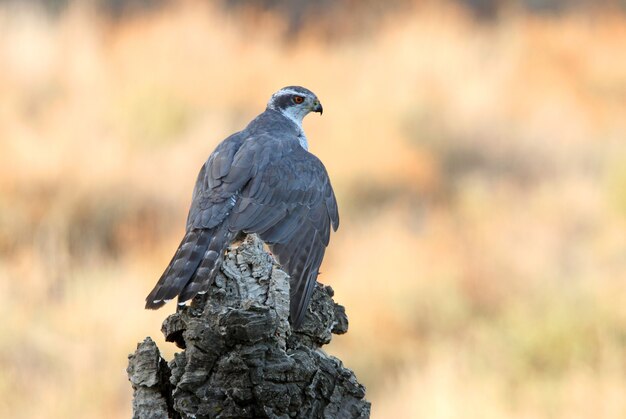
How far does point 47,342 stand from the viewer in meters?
9.27

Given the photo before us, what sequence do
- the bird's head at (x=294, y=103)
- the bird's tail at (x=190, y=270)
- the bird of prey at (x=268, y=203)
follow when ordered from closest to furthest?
the bird's tail at (x=190, y=270) → the bird of prey at (x=268, y=203) → the bird's head at (x=294, y=103)

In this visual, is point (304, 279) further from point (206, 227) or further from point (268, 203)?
point (268, 203)

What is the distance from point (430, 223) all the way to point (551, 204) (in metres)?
1.44

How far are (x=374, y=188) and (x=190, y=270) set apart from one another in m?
9.65

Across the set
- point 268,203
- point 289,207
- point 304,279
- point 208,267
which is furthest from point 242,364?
point 289,207

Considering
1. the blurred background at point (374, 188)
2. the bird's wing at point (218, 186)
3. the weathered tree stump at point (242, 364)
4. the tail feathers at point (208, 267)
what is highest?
the blurred background at point (374, 188)

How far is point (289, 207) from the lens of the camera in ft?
18.5

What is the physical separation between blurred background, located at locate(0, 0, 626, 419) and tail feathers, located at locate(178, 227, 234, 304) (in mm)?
3758

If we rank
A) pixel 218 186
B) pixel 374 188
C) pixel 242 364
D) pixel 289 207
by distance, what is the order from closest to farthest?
pixel 242 364 → pixel 218 186 → pixel 289 207 → pixel 374 188

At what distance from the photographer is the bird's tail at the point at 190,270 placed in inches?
157

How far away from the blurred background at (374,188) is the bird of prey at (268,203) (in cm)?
301

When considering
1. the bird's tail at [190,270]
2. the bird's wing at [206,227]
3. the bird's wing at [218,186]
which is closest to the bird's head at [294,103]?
the bird's wing at [206,227]

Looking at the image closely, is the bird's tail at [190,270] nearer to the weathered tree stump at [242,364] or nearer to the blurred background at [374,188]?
the weathered tree stump at [242,364]

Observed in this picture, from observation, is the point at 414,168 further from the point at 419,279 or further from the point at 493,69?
the point at 493,69
